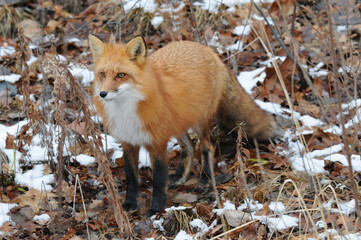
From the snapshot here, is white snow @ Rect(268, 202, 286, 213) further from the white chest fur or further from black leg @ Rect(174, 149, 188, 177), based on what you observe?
black leg @ Rect(174, 149, 188, 177)

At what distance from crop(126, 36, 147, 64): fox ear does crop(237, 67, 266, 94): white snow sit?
7.71 feet

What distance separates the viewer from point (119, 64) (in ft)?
10.7

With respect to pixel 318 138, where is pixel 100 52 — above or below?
above

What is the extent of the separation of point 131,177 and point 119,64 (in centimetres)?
104

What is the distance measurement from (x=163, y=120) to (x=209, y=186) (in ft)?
3.30

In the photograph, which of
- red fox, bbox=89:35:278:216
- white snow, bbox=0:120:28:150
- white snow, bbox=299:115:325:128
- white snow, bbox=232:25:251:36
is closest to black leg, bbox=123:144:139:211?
red fox, bbox=89:35:278:216

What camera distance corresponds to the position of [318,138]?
4.52 metres

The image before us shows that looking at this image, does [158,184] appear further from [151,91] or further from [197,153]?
[197,153]

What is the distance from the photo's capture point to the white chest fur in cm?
325

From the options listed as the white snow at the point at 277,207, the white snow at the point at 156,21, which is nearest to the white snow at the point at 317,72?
the white snow at the point at 156,21

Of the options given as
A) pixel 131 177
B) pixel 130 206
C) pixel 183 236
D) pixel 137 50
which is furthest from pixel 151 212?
pixel 137 50

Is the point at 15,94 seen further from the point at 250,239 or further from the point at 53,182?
the point at 250,239

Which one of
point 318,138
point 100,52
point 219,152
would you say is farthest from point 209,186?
point 100,52

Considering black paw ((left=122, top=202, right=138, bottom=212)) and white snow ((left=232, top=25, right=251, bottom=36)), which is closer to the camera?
black paw ((left=122, top=202, right=138, bottom=212))
